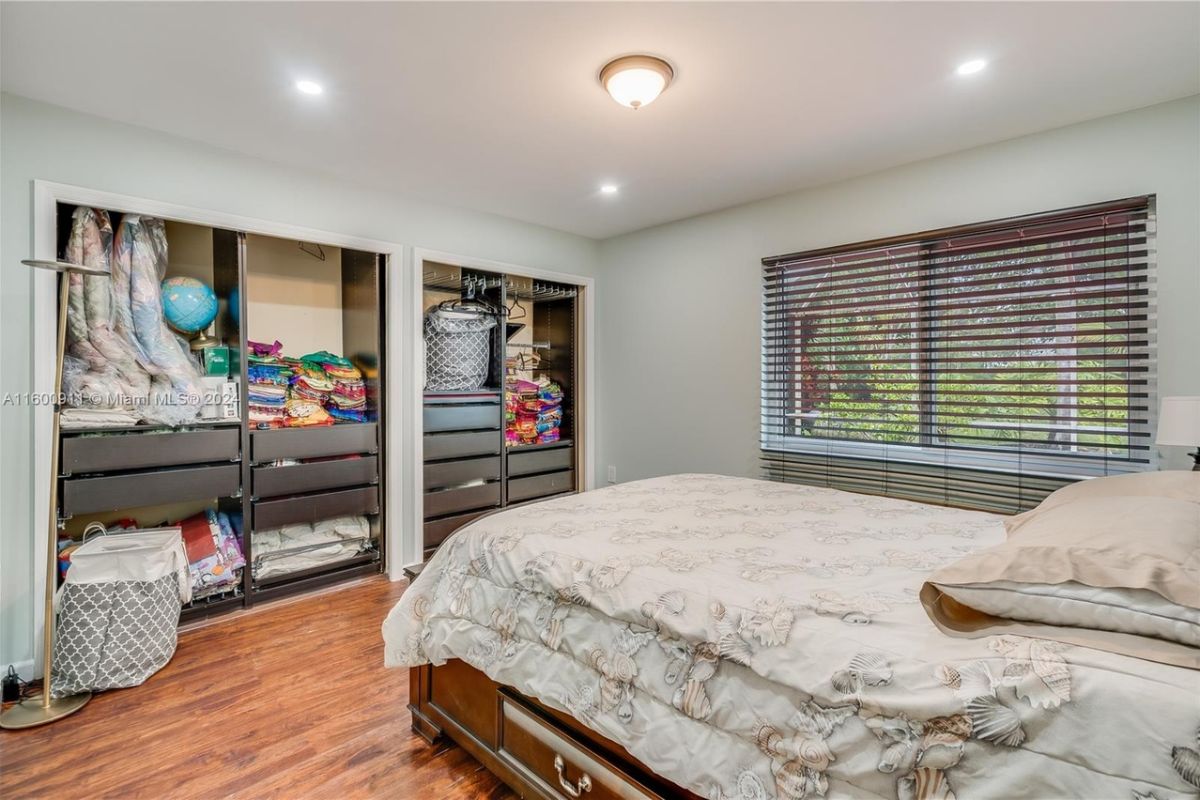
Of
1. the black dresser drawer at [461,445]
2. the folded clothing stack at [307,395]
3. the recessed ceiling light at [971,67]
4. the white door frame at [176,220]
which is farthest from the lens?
the black dresser drawer at [461,445]

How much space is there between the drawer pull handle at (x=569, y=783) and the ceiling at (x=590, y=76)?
2.25m

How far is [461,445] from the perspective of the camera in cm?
393

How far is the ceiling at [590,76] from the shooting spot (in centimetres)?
183

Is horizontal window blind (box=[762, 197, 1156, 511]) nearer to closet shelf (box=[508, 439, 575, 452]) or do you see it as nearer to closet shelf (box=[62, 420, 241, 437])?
closet shelf (box=[508, 439, 575, 452])

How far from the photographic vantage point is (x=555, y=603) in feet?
4.99

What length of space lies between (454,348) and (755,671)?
319 cm

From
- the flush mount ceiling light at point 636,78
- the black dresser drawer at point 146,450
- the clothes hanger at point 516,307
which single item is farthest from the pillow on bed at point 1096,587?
the clothes hanger at point 516,307

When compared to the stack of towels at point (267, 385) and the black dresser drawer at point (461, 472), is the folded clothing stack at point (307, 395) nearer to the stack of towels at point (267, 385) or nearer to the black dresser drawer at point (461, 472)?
the stack of towels at point (267, 385)

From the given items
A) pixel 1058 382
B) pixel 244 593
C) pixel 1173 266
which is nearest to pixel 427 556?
pixel 244 593

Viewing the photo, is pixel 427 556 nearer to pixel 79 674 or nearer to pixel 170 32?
pixel 79 674

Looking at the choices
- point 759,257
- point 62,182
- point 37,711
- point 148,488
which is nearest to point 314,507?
point 148,488

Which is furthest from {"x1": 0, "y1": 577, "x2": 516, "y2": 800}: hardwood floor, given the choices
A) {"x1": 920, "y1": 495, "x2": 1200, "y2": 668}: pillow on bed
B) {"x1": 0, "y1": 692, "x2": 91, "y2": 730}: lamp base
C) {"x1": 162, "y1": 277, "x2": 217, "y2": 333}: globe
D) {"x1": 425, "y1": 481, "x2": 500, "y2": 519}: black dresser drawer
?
{"x1": 162, "y1": 277, "x2": 217, "y2": 333}: globe

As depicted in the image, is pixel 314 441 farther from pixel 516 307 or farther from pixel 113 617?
pixel 516 307

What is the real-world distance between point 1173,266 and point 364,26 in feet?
11.0
